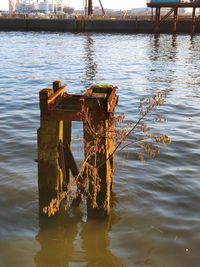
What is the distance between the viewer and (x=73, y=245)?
5.51m

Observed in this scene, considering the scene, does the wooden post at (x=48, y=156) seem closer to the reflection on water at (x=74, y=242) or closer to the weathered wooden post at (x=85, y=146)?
the weathered wooden post at (x=85, y=146)

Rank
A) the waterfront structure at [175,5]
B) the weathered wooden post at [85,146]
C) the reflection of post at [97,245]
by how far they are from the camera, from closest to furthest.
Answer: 1. the weathered wooden post at [85,146]
2. the reflection of post at [97,245]
3. the waterfront structure at [175,5]

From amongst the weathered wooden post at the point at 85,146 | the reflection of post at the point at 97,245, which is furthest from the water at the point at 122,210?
the weathered wooden post at the point at 85,146

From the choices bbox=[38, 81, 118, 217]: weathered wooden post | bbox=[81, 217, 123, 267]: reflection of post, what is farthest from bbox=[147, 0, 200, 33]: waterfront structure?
bbox=[81, 217, 123, 267]: reflection of post

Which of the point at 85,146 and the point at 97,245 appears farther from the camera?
the point at 97,245

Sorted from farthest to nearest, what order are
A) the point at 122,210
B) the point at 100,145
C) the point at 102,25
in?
the point at 102,25, the point at 122,210, the point at 100,145

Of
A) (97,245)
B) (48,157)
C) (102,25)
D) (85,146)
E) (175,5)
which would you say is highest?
(175,5)

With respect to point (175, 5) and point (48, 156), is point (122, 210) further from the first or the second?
point (175, 5)

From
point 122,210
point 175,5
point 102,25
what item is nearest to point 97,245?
point 122,210

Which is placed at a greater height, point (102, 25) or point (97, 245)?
point (102, 25)

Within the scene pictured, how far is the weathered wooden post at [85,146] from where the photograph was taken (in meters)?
5.04

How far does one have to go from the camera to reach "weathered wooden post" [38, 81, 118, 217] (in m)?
5.04

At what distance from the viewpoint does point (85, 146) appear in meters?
5.24

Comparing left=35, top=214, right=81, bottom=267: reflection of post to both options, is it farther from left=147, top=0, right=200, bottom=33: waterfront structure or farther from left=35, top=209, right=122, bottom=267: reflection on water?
left=147, top=0, right=200, bottom=33: waterfront structure
